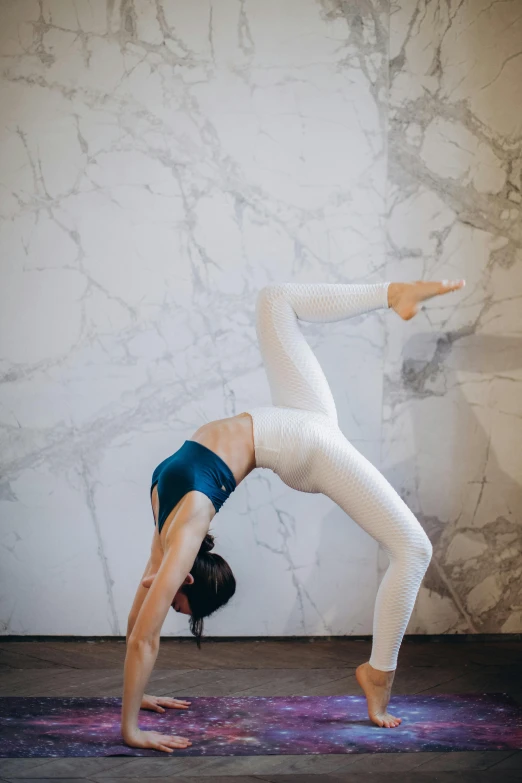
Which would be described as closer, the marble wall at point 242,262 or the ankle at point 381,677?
the ankle at point 381,677

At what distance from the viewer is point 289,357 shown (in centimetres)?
266

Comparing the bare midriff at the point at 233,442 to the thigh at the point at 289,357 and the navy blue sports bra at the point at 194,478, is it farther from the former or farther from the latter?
the thigh at the point at 289,357

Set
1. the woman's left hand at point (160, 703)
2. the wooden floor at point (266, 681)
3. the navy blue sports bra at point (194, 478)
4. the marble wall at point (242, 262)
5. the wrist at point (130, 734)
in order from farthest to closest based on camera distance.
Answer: the marble wall at point (242, 262)
the woman's left hand at point (160, 703)
the navy blue sports bra at point (194, 478)
the wrist at point (130, 734)
the wooden floor at point (266, 681)

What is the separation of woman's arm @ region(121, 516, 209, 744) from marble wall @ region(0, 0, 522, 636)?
115 cm

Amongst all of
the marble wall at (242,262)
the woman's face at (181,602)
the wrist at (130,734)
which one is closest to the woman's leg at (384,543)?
the woman's face at (181,602)

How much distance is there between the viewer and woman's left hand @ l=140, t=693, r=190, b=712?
262cm

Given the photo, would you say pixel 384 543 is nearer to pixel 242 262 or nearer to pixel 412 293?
pixel 412 293

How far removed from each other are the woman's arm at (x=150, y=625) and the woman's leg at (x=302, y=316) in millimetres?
582

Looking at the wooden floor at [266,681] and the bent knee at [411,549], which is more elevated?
the bent knee at [411,549]

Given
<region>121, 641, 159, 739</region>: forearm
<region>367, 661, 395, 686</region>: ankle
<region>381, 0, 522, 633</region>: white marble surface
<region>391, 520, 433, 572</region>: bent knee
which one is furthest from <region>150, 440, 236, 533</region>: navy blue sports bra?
<region>381, 0, 522, 633</region>: white marble surface

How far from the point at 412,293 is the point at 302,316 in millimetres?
342

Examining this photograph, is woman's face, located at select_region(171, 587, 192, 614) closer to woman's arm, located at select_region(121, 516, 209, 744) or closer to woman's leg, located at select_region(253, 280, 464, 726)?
woman's arm, located at select_region(121, 516, 209, 744)

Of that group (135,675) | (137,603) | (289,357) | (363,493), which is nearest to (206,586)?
(137,603)

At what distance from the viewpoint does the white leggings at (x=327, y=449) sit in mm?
2525
